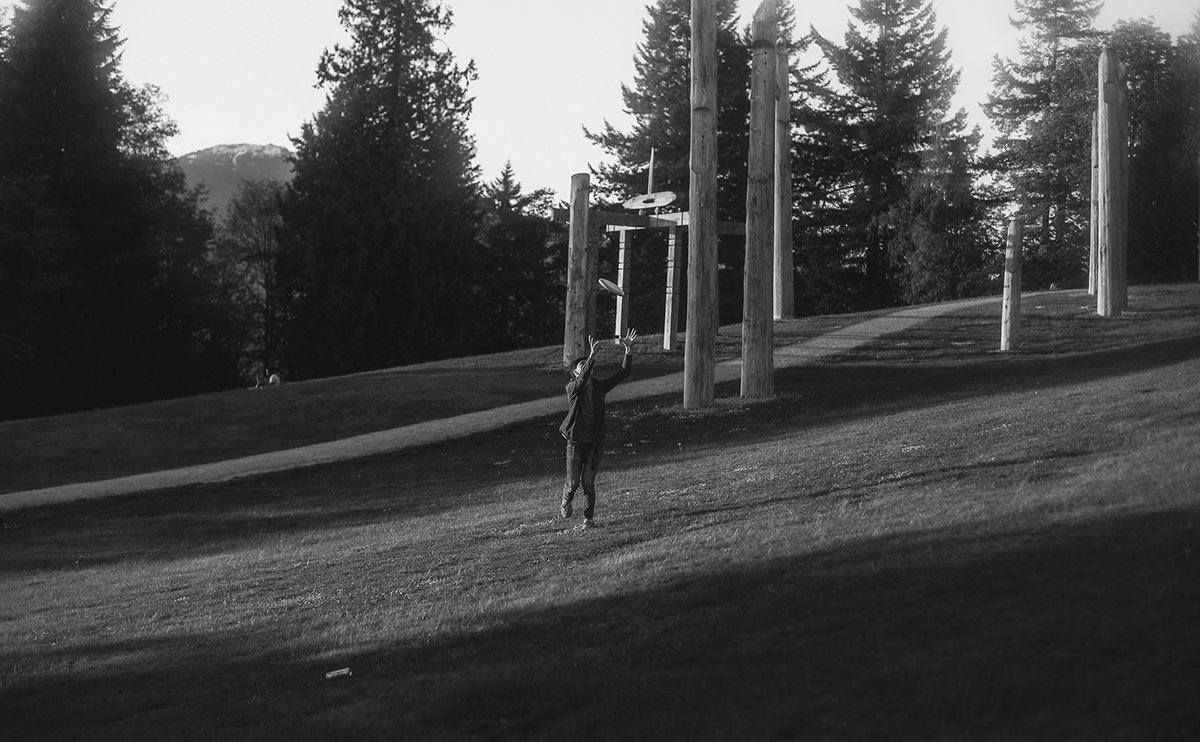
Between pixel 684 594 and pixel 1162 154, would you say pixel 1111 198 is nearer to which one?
pixel 1162 154

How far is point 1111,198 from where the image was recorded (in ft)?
108

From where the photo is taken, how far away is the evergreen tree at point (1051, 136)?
5941 centimetres

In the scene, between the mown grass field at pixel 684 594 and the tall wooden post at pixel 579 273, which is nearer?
the mown grass field at pixel 684 594

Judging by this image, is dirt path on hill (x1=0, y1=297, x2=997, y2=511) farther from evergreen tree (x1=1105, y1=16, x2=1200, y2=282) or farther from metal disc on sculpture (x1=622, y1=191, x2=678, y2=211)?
evergreen tree (x1=1105, y1=16, x2=1200, y2=282)

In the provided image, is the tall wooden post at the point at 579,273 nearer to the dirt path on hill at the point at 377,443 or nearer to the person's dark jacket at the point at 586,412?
the dirt path on hill at the point at 377,443

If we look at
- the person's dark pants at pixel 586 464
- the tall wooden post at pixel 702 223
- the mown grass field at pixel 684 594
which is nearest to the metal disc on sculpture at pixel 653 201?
the tall wooden post at pixel 702 223

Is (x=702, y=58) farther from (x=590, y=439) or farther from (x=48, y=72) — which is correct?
(x=48, y=72)

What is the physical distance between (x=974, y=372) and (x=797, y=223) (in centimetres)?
3996

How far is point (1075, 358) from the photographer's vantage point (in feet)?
87.6

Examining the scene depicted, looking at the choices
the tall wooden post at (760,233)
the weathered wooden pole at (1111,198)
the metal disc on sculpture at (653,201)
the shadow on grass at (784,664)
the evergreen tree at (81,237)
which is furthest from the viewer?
the evergreen tree at (81,237)

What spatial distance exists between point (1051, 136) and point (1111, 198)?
2991 cm

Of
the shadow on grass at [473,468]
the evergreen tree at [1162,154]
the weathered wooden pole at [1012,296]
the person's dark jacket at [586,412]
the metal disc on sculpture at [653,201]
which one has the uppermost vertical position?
the evergreen tree at [1162,154]

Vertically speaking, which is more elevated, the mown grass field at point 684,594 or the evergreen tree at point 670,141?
the evergreen tree at point 670,141

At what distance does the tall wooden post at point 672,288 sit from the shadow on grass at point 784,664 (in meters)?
20.9
